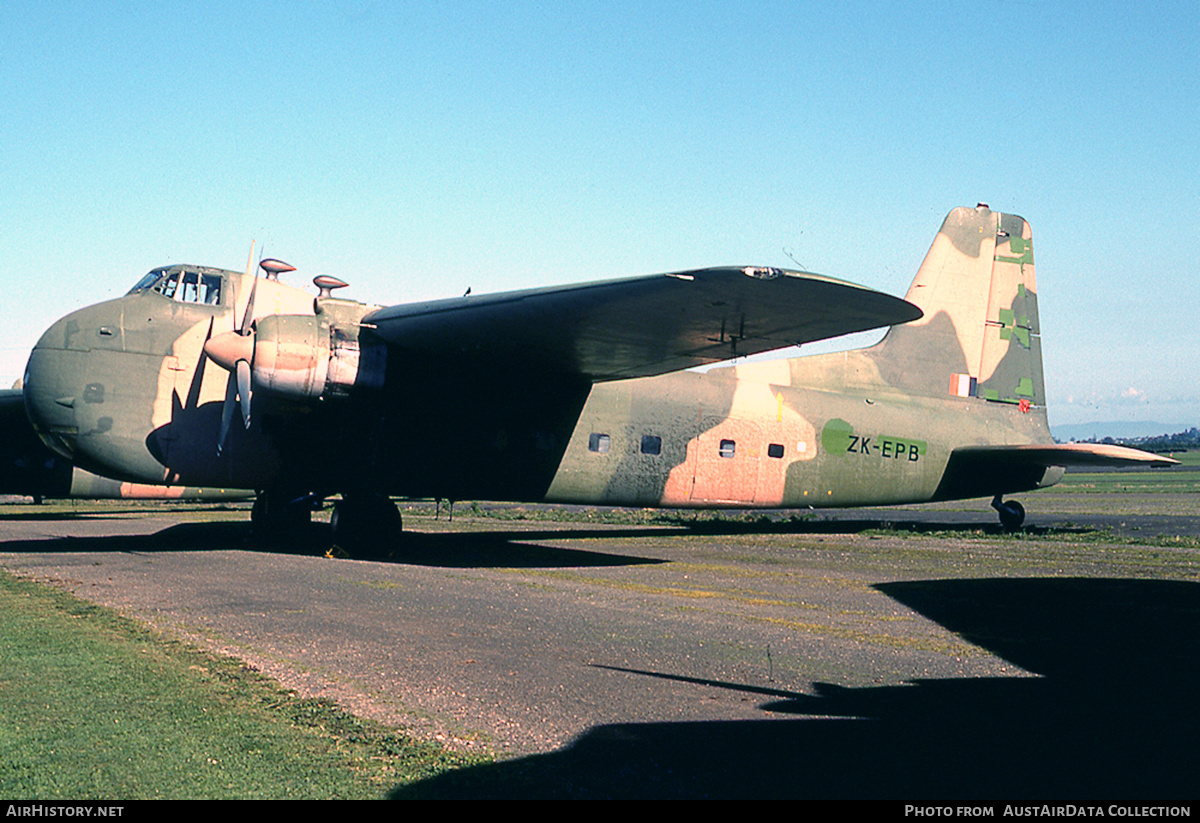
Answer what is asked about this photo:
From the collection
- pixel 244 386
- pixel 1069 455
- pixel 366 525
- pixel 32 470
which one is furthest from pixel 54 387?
pixel 1069 455

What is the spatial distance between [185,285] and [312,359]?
3.25 metres

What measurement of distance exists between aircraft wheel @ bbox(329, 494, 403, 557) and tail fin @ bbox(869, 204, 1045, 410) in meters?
11.9

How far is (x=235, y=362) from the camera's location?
14242mm

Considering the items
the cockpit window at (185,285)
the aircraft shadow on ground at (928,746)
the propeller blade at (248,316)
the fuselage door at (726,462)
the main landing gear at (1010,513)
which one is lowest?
the aircraft shadow on ground at (928,746)

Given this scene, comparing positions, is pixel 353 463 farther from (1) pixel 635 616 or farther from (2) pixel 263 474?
(1) pixel 635 616

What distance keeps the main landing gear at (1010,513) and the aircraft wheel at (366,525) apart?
14858 mm

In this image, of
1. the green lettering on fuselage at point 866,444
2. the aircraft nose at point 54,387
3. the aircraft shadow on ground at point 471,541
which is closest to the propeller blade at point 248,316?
the aircraft nose at point 54,387

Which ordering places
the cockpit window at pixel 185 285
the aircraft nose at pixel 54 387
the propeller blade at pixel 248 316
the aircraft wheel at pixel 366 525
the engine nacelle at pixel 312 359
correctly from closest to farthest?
the engine nacelle at pixel 312 359 → the aircraft nose at pixel 54 387 → the propeller blade at pixel 248 316 → the cockpit window at pixel 185 285 → the aircraft wheel at pixel 366 525

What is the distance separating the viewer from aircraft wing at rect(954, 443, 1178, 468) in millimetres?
17484

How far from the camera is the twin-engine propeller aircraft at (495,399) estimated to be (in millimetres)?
13258

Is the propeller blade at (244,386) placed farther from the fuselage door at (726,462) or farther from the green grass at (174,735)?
the fuselage door at (726,462)

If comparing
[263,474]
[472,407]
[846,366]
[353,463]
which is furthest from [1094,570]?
[263,474]

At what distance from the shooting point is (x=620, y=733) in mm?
5305

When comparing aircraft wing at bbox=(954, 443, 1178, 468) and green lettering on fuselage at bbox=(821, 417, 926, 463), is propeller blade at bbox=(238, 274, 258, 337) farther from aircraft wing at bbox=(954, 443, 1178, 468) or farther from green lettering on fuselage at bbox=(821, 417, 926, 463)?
aircraft wing at bbox=(954, 443, 1178, 468)
